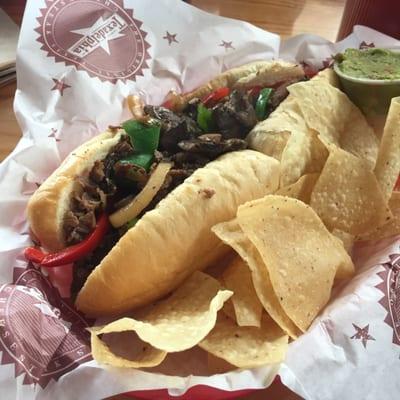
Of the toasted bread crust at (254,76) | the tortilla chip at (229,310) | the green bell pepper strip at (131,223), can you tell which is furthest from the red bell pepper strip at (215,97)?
the tortilla chip at (229,310)

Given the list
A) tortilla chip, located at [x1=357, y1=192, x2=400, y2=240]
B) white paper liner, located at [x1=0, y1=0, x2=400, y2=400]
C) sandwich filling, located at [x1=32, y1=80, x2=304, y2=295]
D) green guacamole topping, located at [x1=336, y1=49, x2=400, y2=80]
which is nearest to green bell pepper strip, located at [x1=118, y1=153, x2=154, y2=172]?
sandwich filling, located at [x1=32, y1=80, x2=304, y2=295]

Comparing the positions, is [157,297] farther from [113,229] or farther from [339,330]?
[339,330]

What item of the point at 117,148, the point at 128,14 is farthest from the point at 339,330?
the point at 128,14

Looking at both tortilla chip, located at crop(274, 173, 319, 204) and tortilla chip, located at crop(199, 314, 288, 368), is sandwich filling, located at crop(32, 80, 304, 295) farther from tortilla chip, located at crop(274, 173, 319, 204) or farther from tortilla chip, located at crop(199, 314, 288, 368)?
tortilla chip, located at crop(199, 314, 288, 368)

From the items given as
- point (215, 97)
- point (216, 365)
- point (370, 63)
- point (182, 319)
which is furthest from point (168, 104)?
point (216, 365)

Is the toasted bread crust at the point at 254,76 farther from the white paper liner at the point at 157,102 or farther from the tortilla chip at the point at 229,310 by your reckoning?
the tortilla chip at the point at 229,310

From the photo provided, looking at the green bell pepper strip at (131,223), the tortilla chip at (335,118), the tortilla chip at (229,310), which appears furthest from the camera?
the tortilla chip at (335,118)
